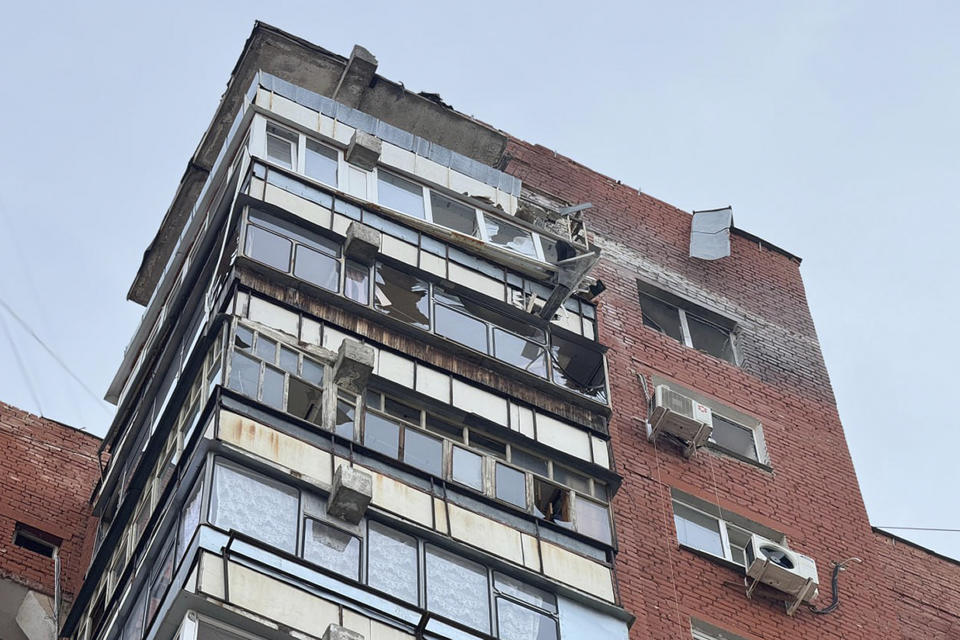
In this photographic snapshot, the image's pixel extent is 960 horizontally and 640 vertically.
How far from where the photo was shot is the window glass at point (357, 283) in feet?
72.4

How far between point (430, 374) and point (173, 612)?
576 cm

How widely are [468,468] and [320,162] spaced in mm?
5925

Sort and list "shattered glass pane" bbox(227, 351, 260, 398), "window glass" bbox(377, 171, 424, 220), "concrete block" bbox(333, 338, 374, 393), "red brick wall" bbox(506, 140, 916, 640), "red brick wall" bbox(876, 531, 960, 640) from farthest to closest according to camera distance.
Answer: "red brick wall" bbox(876, 531, 960, 640) → "window glass" bbox(377, 171, 424, 220) → "red brick wall" bbox(506, 140, 916, 640) → "concrete block" bbox(333, 338, 374, 393) → "shattered glass pane" bbox(227, 351, 260, 398)

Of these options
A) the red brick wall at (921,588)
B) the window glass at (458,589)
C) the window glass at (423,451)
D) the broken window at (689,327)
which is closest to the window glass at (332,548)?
the window glass at (458,589)

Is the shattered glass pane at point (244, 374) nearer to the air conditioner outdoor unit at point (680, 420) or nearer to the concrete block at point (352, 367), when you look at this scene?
the concrete block at point (352, 367)

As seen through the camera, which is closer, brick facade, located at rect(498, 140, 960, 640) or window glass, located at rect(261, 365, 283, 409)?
window glass, located at rect(261, 365, 283, 409)

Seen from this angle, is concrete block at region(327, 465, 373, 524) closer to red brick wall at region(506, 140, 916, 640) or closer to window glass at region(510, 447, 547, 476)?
window glass at region(510, 447, 547, 476)

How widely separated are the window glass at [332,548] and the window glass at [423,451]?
6.40 ft

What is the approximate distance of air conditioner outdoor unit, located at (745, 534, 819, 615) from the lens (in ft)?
76.5

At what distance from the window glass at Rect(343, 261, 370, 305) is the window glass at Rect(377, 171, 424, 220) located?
1.98 metres

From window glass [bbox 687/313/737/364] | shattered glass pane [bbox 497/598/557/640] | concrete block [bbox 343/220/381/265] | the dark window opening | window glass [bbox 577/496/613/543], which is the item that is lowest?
shattered glass pane [bbox 497/598/557/640]

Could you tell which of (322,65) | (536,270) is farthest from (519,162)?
(536,270)

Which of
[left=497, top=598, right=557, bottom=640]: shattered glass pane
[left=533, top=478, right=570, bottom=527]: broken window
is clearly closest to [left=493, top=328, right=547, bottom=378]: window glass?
[left=533, top=478, right=570, bottom=527]: broken window

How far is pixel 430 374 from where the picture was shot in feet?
70.3
